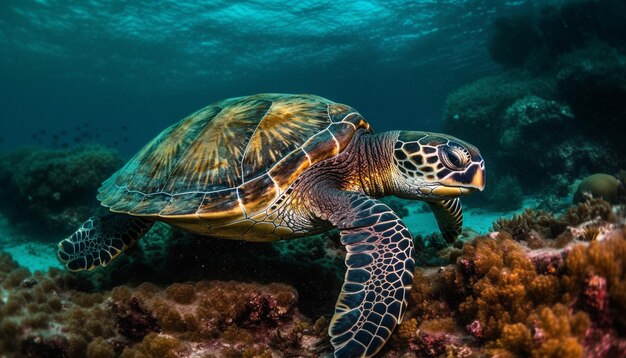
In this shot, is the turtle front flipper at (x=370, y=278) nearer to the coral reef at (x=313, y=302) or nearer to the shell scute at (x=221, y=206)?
the coral reef at (x=313, y=302)

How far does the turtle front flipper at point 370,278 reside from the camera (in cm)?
223

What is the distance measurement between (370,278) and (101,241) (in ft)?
10.3

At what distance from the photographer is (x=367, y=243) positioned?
9.06ft

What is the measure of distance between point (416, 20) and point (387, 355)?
27.4 meters

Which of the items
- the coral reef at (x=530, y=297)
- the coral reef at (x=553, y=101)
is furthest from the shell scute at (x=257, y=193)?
the coral reef at (x=553, y=101)

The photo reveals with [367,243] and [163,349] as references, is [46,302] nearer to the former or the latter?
[163,349]

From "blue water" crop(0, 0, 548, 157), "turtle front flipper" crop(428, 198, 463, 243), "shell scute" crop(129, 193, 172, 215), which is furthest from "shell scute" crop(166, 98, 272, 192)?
"blue water" crop(0, 0, 548, 157)

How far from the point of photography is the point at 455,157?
3209 millimetres

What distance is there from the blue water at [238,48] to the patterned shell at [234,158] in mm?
15967

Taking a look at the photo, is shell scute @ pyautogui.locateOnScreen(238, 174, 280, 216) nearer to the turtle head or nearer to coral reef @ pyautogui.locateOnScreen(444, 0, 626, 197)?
the turtle head

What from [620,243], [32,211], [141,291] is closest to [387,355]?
[620,243]

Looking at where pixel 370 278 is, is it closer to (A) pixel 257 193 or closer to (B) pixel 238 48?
(A) pixel 257 193

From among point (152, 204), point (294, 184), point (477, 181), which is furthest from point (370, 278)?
point (152, 204)

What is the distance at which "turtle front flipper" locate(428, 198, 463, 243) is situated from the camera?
416 centimetres
